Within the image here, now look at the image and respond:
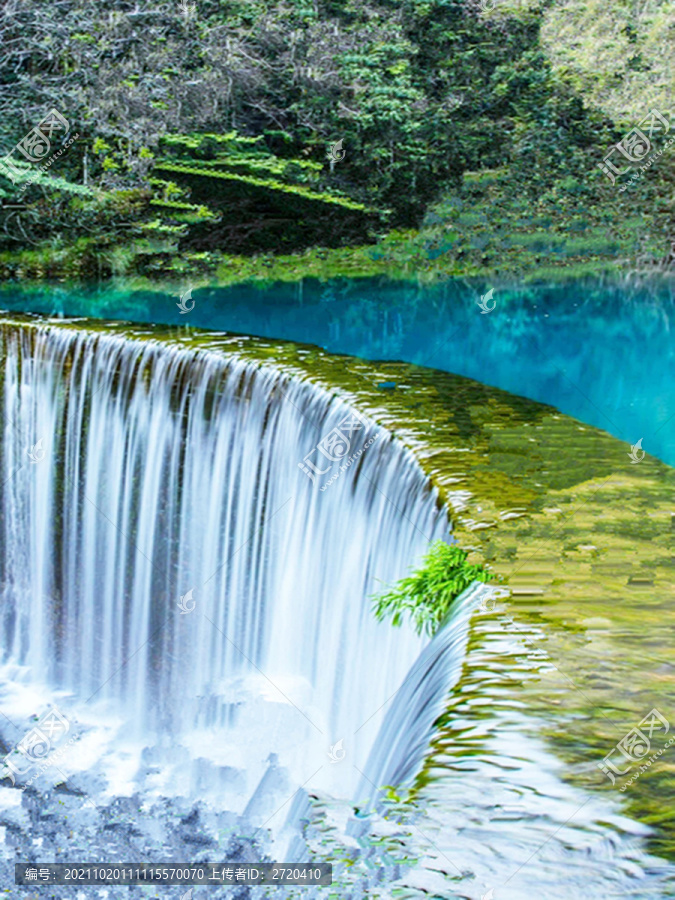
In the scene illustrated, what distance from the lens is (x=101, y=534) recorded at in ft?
28.2

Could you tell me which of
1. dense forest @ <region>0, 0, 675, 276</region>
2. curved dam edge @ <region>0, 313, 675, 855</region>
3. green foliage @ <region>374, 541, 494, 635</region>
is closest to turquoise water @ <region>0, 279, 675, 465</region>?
dense forest @ <region>0, 0, 675, 276</region>

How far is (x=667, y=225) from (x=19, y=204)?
13.1 metres

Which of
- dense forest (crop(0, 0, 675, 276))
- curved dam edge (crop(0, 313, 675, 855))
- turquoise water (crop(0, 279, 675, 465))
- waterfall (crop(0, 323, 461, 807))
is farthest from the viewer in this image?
dense forest (crop(0, 0, 675, 276))

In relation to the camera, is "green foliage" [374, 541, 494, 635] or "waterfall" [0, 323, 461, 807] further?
"waterfall" [0, 323, 461, 807]

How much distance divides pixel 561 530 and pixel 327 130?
17229 millimetres

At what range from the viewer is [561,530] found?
4.94 m

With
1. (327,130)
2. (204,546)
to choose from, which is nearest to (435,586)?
(204,546)

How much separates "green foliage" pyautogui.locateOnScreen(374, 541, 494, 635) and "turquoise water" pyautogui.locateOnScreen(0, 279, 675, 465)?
4768mm

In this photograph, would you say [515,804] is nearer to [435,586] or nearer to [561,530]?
[435,586]

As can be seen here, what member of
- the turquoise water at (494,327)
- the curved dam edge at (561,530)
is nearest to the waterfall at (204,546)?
the curved dam edge at (561,530)

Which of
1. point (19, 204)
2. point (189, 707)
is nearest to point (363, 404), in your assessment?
point (189, 707)

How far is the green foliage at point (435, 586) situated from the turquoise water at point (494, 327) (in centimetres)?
477

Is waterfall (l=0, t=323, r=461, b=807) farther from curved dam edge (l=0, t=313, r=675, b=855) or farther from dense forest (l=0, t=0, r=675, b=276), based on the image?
dense forest (l=0, t=0, r=675, b=276)

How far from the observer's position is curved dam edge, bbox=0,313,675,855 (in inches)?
129
